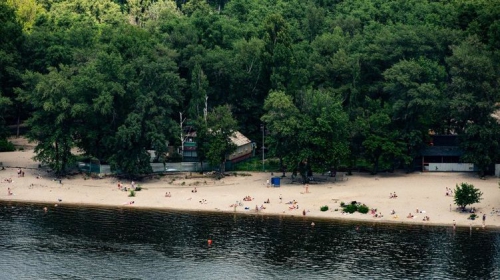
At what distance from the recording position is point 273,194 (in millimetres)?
138750

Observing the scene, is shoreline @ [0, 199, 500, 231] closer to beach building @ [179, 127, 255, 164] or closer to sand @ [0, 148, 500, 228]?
sand @ [0, 148, 500, 228]

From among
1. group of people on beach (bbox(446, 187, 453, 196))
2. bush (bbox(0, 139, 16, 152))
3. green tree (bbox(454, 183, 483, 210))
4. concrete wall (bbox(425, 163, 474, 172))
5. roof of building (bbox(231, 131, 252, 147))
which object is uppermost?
roof of building (bbox(231, 131, 252, 147))

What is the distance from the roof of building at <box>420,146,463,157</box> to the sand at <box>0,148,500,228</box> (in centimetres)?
335

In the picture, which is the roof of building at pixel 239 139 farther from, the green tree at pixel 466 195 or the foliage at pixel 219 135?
the green tree at pixel 466 195

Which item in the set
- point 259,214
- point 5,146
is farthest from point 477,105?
point 5,146

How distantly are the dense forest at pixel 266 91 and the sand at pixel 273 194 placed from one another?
3.58m

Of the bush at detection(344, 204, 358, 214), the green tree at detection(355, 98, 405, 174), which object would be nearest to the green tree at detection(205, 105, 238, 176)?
the green tree at detection(355, 98, 405, 174)

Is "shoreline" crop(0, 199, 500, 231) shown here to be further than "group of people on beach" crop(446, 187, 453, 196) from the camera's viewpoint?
No

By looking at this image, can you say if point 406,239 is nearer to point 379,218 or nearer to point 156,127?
point 379,218

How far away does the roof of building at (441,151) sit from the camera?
490 ft

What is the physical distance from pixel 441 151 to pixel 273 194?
29.6 meters

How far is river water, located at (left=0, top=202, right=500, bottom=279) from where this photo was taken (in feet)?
351

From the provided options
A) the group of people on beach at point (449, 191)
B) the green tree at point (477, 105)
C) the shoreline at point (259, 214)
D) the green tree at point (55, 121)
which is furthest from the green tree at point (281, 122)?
the green tree at point (55, 121)

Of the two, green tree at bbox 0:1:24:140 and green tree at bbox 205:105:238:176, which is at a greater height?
green tree at bbox 0:1:24:140
